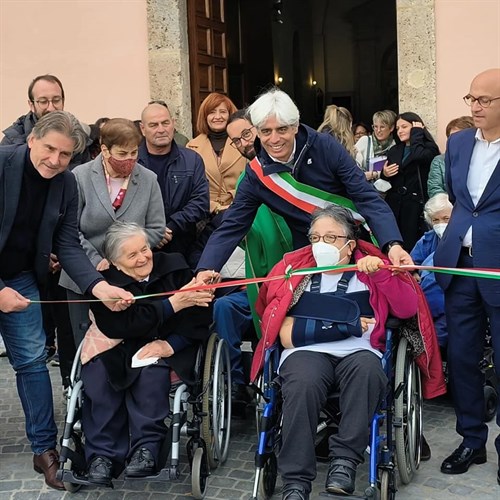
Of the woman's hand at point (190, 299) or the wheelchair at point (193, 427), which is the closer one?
the wheelchair at point (193, 427)

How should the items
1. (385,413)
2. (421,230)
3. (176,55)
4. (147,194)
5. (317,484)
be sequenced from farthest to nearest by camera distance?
(176,55)
(421,230)
(147,194)
(317,484)
(385,413)

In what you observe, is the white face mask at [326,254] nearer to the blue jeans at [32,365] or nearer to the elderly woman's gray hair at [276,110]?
the elderly woman's gray hair at [276,110]

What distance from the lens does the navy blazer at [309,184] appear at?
4.12 m

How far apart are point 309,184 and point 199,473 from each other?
5.03 ft

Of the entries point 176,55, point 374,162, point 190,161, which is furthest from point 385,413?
point 176,55

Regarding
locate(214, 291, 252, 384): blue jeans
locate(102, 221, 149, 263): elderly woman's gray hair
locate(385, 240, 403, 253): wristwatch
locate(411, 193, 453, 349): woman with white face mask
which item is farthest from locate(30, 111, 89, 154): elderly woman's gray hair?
locate(411, 193, 453, 349): woman with white face mask

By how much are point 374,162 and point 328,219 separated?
3.86 meters

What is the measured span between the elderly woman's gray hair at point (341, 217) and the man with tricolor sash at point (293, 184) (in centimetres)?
8

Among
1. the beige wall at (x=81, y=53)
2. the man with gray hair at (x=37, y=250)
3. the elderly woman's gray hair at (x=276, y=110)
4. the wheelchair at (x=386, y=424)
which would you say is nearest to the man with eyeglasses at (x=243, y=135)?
the elderly woman's gray hair at (x=276, y=110)

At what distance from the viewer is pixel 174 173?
17.7 feet

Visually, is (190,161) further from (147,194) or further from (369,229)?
(369,229)

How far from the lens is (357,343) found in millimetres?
3893

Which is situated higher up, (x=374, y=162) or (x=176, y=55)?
(x=176, y=55)

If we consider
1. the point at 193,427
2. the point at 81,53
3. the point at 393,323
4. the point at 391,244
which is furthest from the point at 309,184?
the point at 81,53
